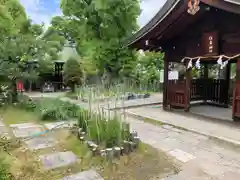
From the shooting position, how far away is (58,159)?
3086 mm

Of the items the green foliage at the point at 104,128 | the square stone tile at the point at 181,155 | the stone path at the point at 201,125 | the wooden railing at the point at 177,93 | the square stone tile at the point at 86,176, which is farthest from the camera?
the wooden railing at the point at 177,93

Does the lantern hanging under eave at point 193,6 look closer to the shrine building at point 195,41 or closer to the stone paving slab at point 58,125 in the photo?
the shrine building at point 195,41

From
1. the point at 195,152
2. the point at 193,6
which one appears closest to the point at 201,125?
the point at 195,152

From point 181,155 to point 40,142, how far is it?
8.55 feet

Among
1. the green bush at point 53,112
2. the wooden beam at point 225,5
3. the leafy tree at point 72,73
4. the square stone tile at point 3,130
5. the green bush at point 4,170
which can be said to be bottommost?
the square stone tile at point 3,130

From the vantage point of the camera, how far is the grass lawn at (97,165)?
2.60 metres

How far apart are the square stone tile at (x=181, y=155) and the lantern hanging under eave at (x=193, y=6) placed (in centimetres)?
334

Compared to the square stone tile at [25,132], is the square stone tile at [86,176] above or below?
below

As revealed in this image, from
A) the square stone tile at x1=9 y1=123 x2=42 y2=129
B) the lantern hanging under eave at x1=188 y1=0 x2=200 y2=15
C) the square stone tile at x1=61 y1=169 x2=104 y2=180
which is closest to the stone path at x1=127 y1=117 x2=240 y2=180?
the square stone tile at x1=61 y1=169 x2=104 y2=180

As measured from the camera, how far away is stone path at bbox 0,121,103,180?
261cm

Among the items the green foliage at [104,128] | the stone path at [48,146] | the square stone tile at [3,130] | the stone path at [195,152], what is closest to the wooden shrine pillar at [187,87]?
the stone path at [195,152]

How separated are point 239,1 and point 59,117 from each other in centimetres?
516

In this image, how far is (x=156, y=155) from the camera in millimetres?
3223

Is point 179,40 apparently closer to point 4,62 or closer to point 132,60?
point 132,60
